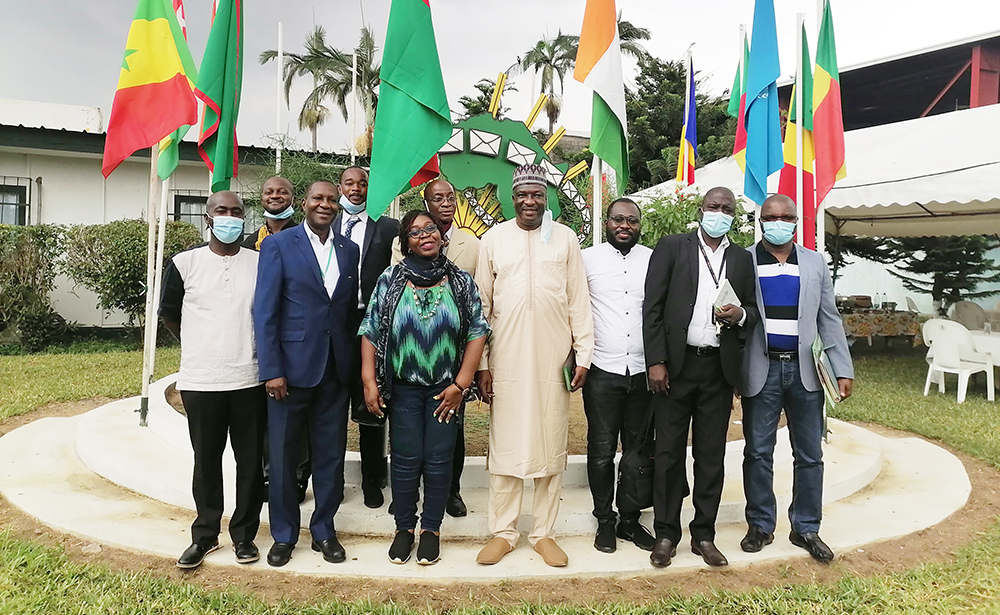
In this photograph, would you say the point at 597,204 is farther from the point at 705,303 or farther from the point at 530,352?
the point at 530,352

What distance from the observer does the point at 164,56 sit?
5.11m

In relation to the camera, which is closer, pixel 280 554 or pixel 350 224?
pixel 280 554

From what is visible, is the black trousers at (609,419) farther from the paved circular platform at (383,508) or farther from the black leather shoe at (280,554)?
the black leather shoe at (280,554)

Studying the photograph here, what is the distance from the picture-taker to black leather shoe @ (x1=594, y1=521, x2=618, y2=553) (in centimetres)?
359

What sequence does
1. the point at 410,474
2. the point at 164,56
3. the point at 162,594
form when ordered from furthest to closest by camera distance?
the point at 164,56 → the point at 410,474 → the point at 162,594

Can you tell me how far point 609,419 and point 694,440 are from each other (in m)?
0.47

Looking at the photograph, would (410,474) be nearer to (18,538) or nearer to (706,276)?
(706,276)

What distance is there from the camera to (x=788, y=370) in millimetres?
3545

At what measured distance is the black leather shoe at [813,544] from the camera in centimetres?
357

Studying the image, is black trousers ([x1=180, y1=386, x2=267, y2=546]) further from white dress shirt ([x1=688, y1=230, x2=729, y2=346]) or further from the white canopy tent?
the white canopy tent

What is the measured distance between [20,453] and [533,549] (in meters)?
4.52

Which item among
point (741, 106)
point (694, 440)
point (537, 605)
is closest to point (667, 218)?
point (741, 106)

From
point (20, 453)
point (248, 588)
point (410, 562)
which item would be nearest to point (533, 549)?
point (410, 562)

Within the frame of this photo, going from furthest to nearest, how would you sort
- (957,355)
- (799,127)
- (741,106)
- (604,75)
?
1. (957,355)
2. (741,106)
3. (799,127)
4. (604,75)
